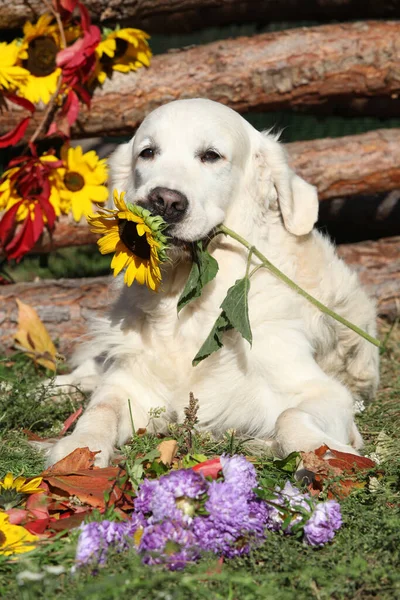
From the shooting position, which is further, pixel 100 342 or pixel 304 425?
pixel 100 342

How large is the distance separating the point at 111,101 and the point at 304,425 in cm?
277

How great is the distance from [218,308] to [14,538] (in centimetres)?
152

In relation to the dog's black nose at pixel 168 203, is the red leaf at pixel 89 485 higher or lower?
lower

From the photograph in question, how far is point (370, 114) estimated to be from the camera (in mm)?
6215

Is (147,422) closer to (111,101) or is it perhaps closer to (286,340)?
(286,340)

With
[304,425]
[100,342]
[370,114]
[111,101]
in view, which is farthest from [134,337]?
[370,114]

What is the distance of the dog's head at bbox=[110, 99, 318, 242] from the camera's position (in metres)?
3.22

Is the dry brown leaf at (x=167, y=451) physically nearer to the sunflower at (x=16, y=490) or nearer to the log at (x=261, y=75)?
the sunflower at (x=16, y=490)

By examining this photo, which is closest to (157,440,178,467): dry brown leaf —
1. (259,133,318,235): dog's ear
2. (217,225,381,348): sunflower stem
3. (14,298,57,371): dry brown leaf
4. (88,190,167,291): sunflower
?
(88,190,167,291): sunflower

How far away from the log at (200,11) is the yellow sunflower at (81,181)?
84 cm

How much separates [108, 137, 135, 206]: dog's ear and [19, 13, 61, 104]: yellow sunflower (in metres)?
1.21

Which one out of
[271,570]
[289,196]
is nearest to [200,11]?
[289,196]

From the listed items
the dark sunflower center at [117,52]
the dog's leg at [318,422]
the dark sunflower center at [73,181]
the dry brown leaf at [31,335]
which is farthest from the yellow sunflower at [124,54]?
the dog's leg at [318,422]

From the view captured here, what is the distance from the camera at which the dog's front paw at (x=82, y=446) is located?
3029 mm
